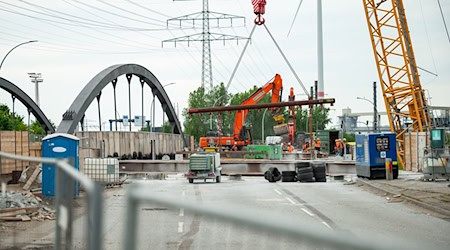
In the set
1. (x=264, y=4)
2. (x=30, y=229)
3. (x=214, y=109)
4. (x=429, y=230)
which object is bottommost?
(x=429, y=230)

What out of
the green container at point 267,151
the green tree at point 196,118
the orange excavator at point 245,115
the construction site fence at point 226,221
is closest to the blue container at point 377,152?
the green container at point 267,151

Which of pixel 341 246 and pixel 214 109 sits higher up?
pixel 214 109

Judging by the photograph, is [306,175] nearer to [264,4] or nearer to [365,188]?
[365,188]

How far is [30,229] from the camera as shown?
7.89 m

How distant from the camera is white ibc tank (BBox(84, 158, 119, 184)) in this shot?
32312mm

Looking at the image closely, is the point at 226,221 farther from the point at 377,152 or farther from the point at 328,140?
the point at 328,140

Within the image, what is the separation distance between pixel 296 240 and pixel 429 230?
14796mm

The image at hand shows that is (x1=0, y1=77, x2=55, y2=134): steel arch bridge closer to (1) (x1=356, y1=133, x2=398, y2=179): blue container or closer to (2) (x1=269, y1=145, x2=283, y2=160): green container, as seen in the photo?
(2) (x1=269, y1=145, x2=283, y2=160): green container

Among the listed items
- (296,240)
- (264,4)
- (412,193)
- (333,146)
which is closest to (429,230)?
(412,193)

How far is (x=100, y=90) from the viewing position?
5250 centimetres

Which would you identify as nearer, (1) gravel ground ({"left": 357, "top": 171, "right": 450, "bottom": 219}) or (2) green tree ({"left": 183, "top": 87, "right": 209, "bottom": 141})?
(1) gravel ground ({"left": 357, "top": 171, "right": 450, "bottom": 219})

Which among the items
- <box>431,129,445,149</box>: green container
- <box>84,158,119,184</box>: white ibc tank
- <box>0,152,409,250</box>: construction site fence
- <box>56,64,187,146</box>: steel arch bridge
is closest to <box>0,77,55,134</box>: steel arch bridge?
<box>56,64,187,146</box>: steel arch bridge

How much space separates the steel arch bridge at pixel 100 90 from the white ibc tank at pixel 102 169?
8.33m

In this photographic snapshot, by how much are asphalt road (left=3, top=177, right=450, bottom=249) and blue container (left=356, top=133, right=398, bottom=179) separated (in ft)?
7.06
